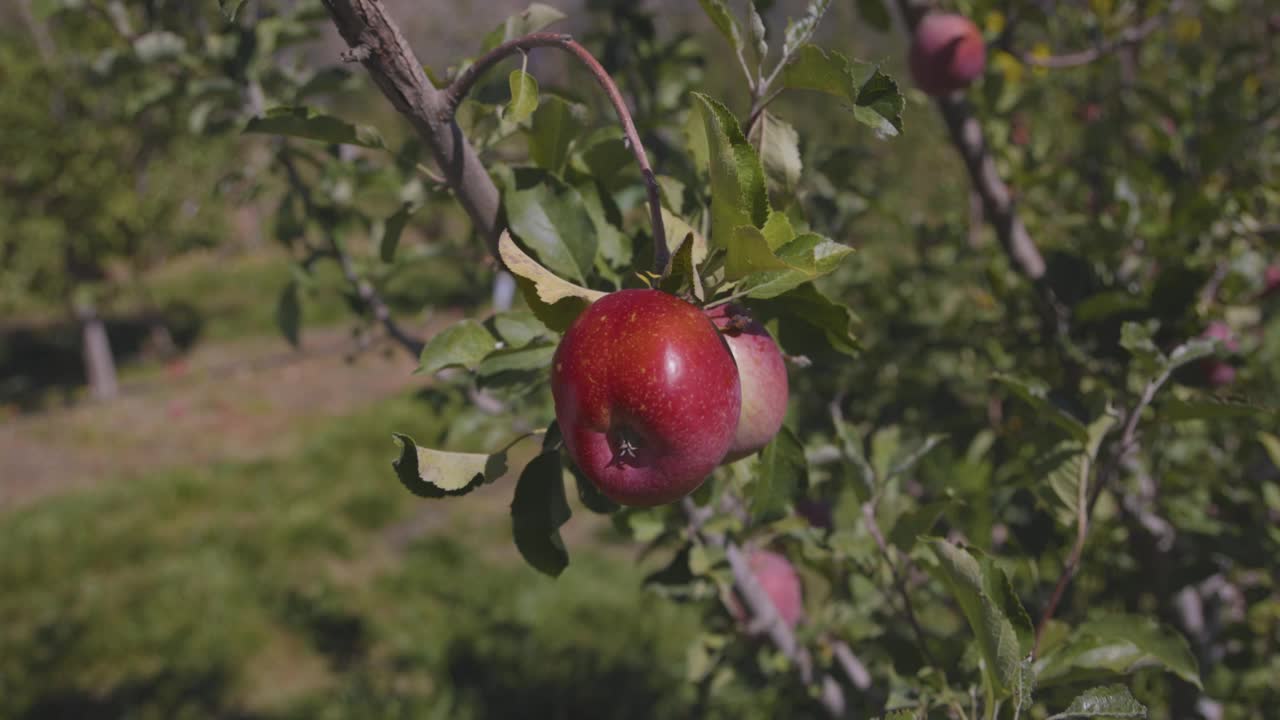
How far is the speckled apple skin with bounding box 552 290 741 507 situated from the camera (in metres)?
0.66

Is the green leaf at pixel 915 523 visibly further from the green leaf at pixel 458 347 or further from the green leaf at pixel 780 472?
the green leaf at pixel 458 347

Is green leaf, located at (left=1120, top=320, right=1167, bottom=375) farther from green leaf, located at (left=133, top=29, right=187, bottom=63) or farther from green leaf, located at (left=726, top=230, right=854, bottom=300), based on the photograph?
green leaf, located at (left=133, top=29, right=187, bottom=63)

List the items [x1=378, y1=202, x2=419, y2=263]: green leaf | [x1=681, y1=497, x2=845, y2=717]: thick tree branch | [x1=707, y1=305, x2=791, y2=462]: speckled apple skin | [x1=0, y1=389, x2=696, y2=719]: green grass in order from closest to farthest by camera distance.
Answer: [x1=707, y1=305, x2=791, y2=462]: speckled apple skin
[x1=378, y1=202, x2=419, y2=263]: green leaf
[x1=681, y1=497, x2=845, y2=717]: thick tree branch
[x1=0, y1=389, x2=696, y2=719]: green grass

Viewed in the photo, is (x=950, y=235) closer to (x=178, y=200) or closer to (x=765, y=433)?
(x=765, y=433)

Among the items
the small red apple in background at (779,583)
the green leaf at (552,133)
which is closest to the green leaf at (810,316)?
the green leaf at (552,133)

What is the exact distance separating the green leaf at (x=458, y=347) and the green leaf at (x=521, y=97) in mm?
228

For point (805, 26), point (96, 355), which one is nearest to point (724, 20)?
point (805, 26)

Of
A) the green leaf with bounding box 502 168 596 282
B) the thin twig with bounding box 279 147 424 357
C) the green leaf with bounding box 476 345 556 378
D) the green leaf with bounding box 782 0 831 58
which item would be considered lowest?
the thin twig with bounding box 279 147 424 357

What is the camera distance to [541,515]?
0.81 meters

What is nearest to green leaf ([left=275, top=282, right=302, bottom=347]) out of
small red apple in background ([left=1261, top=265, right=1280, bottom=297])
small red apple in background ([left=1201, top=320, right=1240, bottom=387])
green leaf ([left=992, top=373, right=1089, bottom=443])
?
green leaf ([left=992, top=373, right=1089, bottom=443])

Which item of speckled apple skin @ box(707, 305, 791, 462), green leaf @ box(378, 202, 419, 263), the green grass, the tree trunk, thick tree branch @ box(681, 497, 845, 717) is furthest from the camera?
the tree trunk

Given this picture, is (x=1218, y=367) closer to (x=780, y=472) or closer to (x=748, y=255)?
(x=780, y=472)

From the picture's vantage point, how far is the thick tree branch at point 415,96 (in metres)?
0.68

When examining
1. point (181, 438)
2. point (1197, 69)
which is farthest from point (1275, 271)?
point (181, 438)
